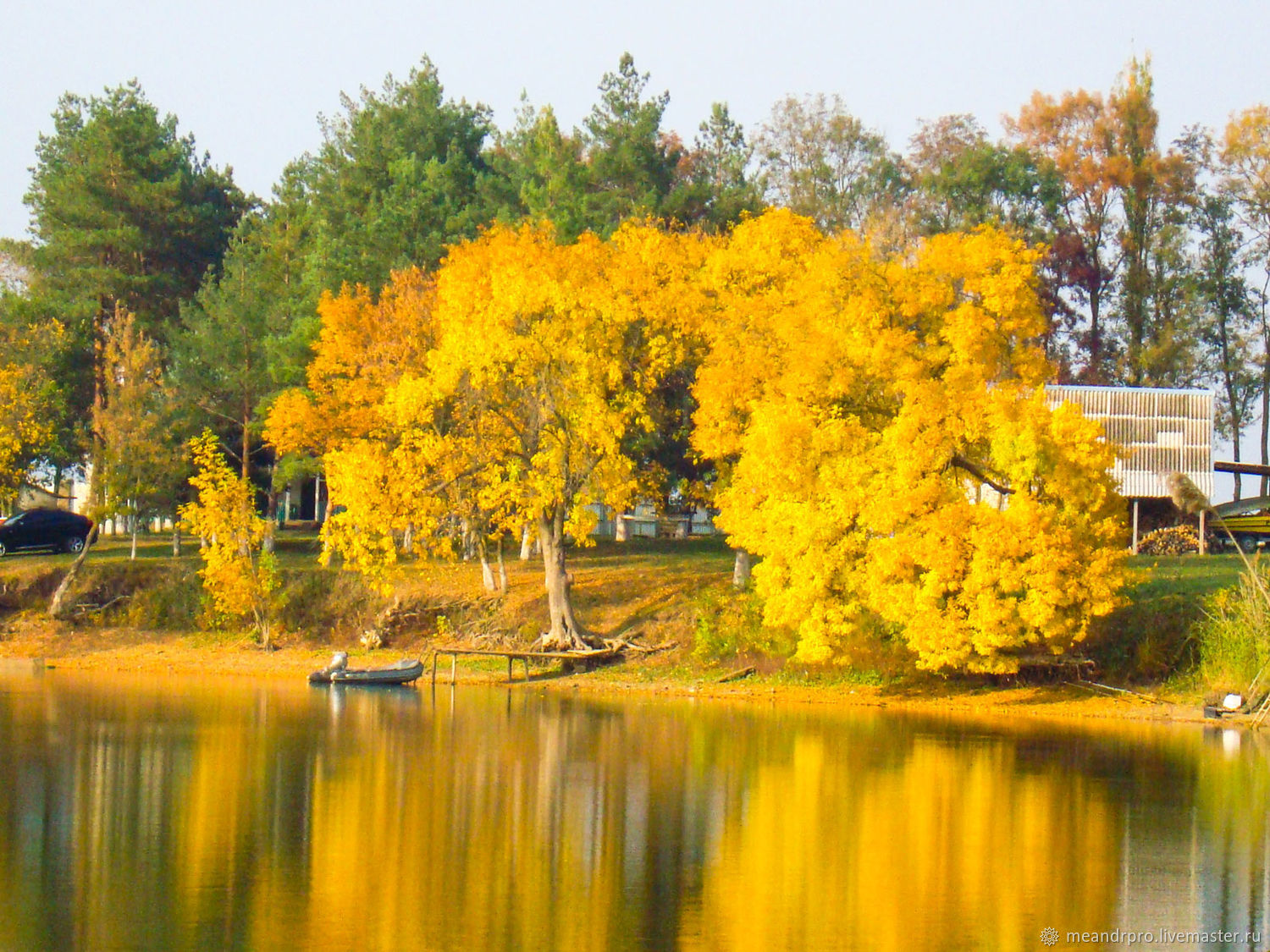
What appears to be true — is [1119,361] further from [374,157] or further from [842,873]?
[842,873]

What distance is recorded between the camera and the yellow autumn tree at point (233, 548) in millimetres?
44281

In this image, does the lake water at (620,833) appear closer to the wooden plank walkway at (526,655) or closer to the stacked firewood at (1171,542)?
the wooden plank walkway at (526,655)

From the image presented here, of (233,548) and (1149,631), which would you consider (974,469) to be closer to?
(1149,631)

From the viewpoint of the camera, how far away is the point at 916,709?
1350 inches

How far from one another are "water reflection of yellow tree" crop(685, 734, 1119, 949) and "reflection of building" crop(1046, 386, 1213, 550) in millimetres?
25901

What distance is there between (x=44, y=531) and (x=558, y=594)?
68.7 ft

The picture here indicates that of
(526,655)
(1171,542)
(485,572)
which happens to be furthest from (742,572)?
(1171,542)

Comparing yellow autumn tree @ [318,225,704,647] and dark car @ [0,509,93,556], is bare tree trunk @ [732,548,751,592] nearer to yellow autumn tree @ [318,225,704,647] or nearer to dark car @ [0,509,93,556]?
yellow autumn tree @ [318,225,704,647]

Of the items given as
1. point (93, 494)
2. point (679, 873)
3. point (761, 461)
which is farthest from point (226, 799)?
point (93, 494)

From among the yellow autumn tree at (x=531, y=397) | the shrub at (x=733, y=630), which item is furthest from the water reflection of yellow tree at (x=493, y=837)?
the yellow autumn tree at (x=531, y=397)

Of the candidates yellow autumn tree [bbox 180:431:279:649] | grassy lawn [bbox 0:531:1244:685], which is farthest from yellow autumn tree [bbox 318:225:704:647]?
yellow autumn tree [bbox 180:431:279:649]

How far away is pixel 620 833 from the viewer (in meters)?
19.7

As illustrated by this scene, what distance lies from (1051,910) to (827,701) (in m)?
20.0

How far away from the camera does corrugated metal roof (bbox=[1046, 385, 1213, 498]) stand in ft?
162
